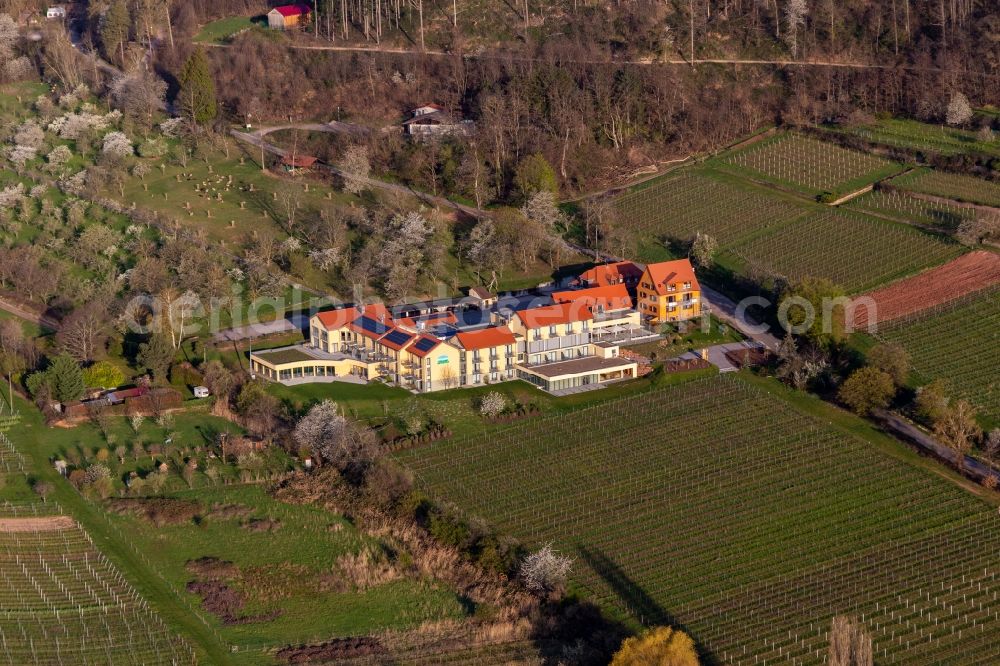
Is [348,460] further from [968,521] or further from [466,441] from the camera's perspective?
[968,521]

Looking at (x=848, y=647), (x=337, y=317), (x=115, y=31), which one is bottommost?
(x=848, y=647)

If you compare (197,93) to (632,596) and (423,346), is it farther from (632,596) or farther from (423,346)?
(632,596)

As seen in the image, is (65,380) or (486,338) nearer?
(65,380)

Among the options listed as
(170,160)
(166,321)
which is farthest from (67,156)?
(166,321)

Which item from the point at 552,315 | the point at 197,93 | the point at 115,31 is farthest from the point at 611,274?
the point at 115,31

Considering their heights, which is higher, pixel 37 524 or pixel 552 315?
pixel 552 315

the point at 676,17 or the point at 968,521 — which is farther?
the point at 676,17
